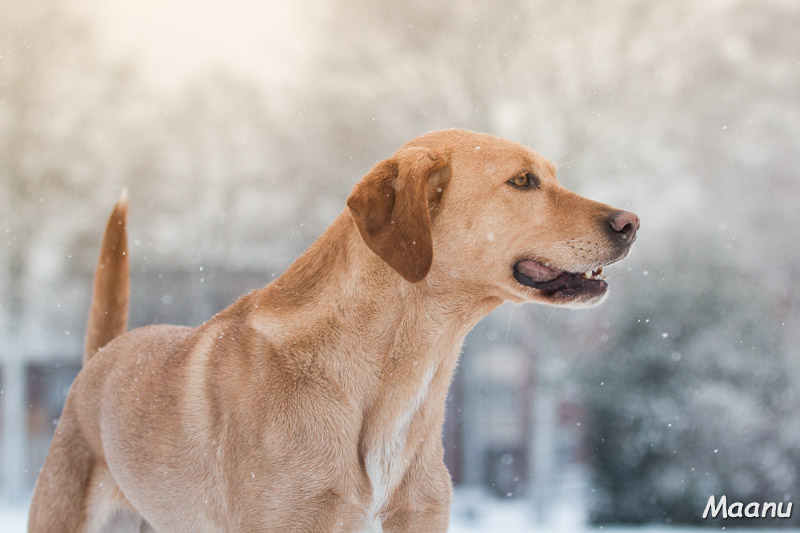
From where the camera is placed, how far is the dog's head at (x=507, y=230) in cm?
154

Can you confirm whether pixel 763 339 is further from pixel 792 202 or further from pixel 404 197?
pixel 404 197

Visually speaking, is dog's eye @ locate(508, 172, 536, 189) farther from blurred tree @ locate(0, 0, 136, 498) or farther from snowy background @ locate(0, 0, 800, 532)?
blurred tree @ locate(0, 0, 136, 498)

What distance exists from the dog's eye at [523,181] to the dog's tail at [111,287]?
1.23 metres

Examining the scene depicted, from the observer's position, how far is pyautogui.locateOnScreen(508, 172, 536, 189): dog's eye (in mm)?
1602

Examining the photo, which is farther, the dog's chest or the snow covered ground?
the snow covered ground

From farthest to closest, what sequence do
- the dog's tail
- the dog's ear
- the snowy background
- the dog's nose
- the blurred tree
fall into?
the blurred tree < the snowy background < the dog's tail < the dog's nose < the dog's ear

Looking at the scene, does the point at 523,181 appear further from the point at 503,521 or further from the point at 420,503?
the point at 503,521

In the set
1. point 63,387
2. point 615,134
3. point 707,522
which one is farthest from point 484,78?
point 63,387

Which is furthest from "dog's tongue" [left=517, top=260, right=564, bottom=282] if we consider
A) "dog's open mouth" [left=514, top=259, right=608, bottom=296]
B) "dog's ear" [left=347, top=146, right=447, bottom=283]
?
"dog's ear" [left=347, top=146, right=447, bottom=283]

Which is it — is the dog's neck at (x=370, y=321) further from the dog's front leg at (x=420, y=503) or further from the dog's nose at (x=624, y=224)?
the dog's nose at (x=624, y=224)

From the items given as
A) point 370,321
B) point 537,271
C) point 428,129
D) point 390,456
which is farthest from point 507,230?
point 428,129

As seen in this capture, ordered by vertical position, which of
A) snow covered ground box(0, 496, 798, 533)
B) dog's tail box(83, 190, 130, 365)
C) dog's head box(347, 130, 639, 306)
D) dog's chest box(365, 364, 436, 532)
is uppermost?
dog's head box(347, 130, 639, 306)

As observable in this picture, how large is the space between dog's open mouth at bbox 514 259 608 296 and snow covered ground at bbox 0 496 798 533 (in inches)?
130

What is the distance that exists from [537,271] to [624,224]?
21cm
